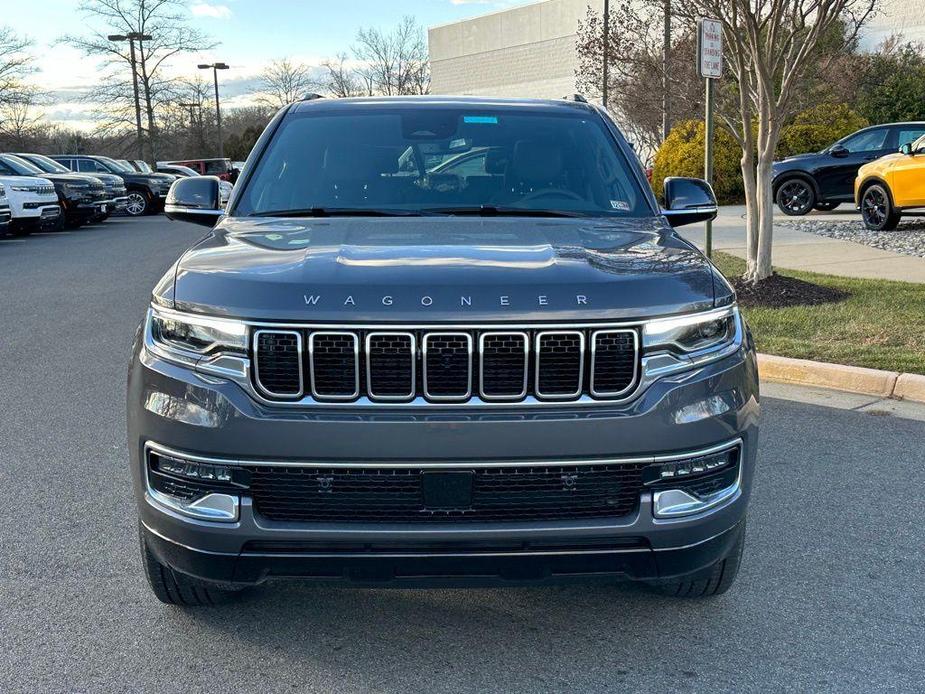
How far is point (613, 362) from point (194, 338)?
125 centimetres

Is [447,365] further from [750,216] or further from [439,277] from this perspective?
[750,216]

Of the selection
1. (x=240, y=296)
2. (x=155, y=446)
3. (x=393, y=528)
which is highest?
(x=240, y=296)

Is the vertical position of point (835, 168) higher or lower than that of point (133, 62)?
lower

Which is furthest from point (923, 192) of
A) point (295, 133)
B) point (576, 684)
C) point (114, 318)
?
point (576, 684)

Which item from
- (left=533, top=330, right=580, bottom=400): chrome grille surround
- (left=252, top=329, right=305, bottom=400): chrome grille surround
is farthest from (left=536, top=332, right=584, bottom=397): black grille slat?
(left=252, top=329, right=305, bottom=400): chrome grille surround

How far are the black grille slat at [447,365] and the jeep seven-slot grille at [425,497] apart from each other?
0.24m

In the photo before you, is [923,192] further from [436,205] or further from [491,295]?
[491,295]

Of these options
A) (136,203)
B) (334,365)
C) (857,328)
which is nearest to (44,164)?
(136,203)

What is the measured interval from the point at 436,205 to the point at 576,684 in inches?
79.5

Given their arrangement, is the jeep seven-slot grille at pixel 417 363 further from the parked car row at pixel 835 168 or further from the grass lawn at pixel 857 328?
the parked car row at pixel 835 168

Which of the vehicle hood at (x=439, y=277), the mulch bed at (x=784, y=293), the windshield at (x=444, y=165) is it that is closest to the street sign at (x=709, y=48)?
the mulch bed at (x=784, y=293)

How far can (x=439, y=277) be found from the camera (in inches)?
123

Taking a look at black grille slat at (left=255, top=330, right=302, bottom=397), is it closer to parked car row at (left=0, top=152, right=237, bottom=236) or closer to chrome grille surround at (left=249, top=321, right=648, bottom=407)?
chrome grille surround at (left=249, top=321, right=648, bottom=407)

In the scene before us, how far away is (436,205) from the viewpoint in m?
4.37
